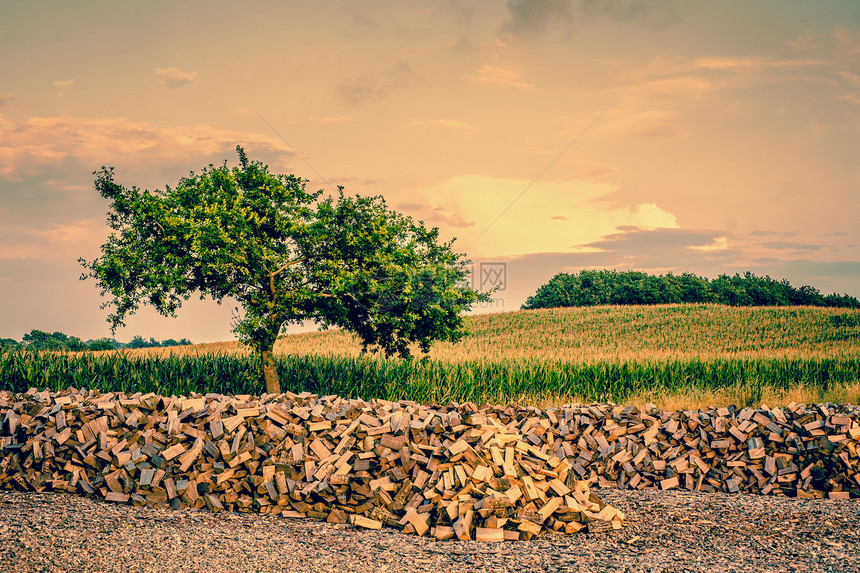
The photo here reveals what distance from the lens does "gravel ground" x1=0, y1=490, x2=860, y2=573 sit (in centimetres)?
526

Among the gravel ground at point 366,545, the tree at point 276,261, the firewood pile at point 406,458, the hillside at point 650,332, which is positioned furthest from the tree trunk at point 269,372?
the hillside at point 650,332

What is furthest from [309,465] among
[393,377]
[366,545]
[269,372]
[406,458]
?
[393,377]

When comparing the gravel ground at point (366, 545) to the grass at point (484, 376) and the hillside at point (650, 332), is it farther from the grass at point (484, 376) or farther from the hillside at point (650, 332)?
the hillside at point (650, 332)

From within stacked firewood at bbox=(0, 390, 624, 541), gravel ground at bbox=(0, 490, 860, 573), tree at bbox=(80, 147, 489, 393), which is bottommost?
gravel ground at bbox=(0, 490, 860, 573)

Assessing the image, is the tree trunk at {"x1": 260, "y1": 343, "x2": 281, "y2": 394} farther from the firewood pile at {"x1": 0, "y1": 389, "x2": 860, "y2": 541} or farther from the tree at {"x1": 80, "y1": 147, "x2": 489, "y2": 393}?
the firewood pile at {"x1": 0, "y1": 389, "x2": 860, "y2": 541}

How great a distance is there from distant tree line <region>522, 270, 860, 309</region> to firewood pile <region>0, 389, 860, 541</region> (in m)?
68.7

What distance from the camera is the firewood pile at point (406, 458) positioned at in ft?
21.4

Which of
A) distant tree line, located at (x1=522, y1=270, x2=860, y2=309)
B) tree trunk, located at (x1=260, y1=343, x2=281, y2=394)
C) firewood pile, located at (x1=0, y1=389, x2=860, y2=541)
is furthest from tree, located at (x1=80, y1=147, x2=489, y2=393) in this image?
distant tree line, located at (x1=522, y1=270, x2=860, y2=309)

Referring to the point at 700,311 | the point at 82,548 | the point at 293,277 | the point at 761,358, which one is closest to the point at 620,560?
the point at 82,548

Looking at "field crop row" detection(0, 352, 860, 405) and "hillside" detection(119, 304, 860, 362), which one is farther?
"hillside" detection(119, 304, 860, 362)

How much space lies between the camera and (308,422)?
25.3 ft

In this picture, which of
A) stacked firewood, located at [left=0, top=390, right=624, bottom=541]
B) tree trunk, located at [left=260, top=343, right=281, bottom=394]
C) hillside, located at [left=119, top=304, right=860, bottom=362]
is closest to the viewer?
stacked firewood, located at [left=0, top=390, right=624, bottom=541]

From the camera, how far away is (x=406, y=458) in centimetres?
690

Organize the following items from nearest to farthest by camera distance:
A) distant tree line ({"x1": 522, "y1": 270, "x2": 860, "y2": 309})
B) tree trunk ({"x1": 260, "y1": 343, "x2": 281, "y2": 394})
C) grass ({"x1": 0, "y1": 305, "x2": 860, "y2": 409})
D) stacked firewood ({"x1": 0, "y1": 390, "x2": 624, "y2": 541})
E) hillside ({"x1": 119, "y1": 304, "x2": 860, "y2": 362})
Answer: stacked firewood ({"x1": 0, "y1": 390, "x2": 624, "y2": 541}), grass ({"x1": 0, "y1": 305, "x2": 860, "y2": 409}), tree trunk ({"x1": 260, "y1": 343, "x2": 281, "y2": 394}), hillside ({"x1": 119, "y1": 304, "x2": 860, "y2": 362}), distant tree line ({"x1": 522, "y1": 270, "x2": 860, "y2": 309})
